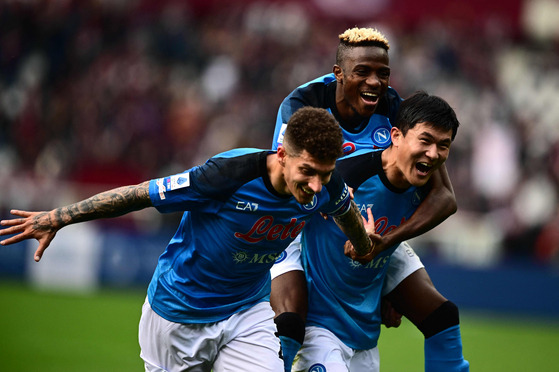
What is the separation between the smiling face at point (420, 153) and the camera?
5484mm

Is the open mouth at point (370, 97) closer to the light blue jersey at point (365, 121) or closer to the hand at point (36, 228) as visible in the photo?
the light blue jersey at point (365, 121)

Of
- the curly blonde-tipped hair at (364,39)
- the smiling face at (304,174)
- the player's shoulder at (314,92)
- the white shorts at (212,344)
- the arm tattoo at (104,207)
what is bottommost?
the white shorts at (212,344)

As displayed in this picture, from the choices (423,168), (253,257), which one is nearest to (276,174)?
(253,257)

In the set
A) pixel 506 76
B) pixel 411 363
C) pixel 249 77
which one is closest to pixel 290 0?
pixel 249 77

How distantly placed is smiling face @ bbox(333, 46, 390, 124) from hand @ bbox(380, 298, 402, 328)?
54.8 inches

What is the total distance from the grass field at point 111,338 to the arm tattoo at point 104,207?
4.50m

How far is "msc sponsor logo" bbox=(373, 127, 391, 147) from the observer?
6.09m

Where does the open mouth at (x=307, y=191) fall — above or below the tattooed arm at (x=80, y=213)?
above

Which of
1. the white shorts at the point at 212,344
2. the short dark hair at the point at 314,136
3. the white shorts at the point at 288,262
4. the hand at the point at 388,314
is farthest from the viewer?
the hand at the point at 388,314

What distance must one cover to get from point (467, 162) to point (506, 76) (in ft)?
11.9

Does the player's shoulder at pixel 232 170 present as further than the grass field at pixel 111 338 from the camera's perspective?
No

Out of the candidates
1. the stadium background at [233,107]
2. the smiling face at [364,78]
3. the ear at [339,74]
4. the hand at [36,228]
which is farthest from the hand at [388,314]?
the stadium background at [233,107]

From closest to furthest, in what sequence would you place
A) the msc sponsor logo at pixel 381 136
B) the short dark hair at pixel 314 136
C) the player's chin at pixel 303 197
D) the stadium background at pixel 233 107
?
1. the short dark hair at pixel 314 136
2. the player's chin at pixel 303 197
3. the msc sponsor logo at pixel 381 136
4. the stadium background at pixel 233 107

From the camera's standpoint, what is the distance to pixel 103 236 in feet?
46.0
